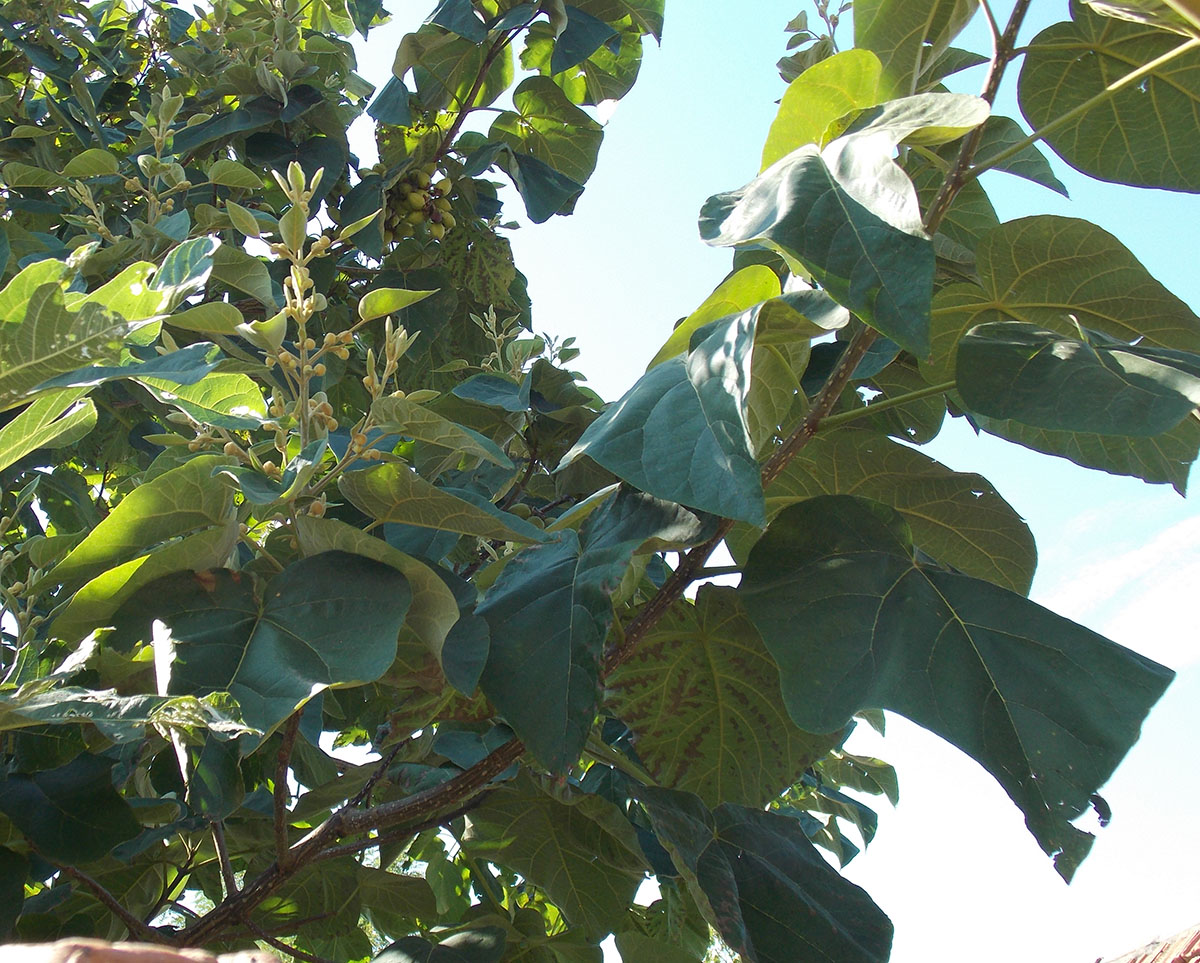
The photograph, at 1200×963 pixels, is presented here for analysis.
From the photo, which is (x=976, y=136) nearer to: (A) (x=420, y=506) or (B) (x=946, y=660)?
(B) (x=946, y=660)

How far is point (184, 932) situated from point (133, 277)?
0.92 m

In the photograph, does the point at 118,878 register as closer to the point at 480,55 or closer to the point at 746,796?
the point at 746,796

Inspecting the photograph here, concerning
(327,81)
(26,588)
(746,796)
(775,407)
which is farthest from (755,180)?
(327,81)

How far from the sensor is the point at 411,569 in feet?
3.40

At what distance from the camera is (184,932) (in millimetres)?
1335

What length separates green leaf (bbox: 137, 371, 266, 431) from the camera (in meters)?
1.01

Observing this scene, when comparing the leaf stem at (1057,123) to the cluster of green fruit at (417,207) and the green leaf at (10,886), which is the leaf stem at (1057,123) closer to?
the green leaf at (10,886)

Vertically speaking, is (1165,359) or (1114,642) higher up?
(1165,359)

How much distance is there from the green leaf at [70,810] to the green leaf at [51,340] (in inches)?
28.1

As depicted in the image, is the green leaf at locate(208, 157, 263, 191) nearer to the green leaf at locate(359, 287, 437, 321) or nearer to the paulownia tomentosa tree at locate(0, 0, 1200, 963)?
the paulownia tomentosa tree at locate(0, 0, 1200, 963)

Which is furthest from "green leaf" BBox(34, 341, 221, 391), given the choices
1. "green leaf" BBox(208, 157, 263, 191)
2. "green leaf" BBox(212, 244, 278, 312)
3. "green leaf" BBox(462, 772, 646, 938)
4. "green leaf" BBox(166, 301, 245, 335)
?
"green leaf" BBox(208, 157, 263, 191)

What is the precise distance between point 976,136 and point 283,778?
1061 millimetres

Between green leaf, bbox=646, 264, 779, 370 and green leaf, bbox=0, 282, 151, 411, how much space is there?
624mm

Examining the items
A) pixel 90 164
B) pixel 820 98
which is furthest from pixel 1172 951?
pixel 90 164
